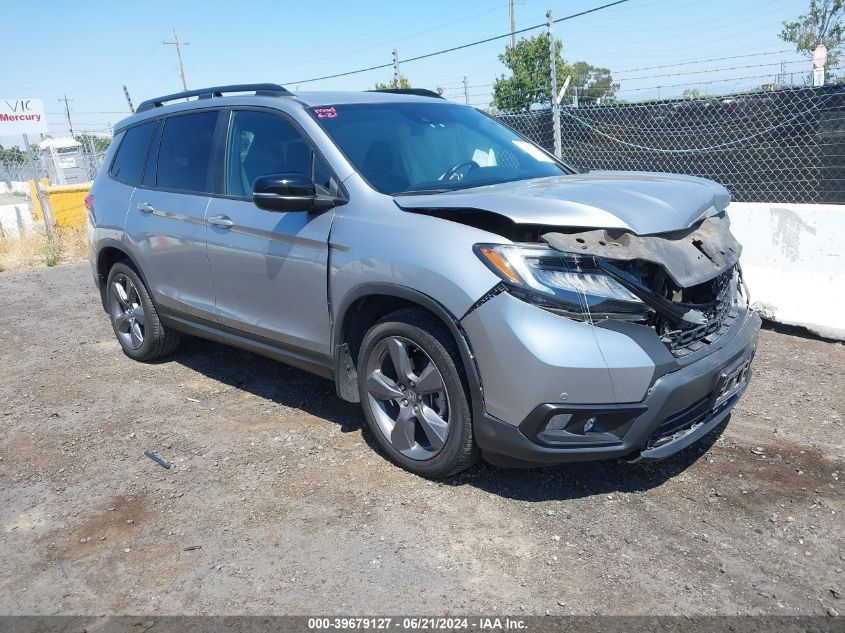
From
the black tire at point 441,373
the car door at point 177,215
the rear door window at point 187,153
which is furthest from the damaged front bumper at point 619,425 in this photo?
the rear door window at point 187,153

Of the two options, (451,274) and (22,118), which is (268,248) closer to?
(451,274)

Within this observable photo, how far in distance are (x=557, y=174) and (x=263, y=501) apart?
2463 mm

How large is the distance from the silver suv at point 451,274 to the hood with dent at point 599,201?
1 centimetres

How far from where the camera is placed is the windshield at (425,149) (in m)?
3.85

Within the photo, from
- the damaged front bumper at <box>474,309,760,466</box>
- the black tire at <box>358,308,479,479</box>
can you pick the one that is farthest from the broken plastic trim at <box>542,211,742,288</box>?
the black tire at <box>358,308,479,479</box>

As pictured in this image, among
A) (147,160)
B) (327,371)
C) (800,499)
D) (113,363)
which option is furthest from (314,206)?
(113,363)

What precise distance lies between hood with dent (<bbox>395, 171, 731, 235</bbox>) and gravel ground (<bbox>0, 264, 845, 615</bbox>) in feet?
4.20

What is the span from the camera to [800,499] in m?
3.28

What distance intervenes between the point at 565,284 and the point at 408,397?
40.5 inches

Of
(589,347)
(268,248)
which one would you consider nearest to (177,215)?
(268,248)

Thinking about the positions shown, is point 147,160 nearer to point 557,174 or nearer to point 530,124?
point 557,174

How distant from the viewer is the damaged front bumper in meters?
2.94

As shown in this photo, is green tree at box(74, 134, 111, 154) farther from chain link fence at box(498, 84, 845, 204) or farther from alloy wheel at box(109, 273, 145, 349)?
alloy wheel at box(109, 273, 145, 349)

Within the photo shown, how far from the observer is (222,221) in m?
4.37
